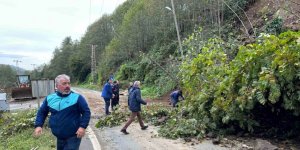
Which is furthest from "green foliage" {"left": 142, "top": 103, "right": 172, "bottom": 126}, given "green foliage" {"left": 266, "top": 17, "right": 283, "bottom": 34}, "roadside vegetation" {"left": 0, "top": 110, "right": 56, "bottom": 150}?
"green foliage" {"left": 266, "top": 17, "right": 283, "bottom": 34}

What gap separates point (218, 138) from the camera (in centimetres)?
1030

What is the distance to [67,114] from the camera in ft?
19.8

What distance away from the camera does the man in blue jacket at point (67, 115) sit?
6031 millimetres

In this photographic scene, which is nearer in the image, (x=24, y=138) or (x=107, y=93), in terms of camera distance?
(x=24, y=138)

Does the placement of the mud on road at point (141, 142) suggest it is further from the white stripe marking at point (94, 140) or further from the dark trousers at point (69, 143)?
the dark trousers at point (69, 143)

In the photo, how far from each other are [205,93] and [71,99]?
654cm

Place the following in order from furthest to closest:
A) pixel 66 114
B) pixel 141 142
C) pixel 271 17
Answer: pixel 271 17, pixel 141 142, pixel 66 114

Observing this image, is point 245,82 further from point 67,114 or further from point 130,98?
point 67,114

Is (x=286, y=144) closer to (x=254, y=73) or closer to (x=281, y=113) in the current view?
(x=281, y=113)

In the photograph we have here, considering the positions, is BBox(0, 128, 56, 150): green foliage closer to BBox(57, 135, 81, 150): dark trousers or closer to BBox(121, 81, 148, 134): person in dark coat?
BBox(121, 81, 148, 134): person in dark coat

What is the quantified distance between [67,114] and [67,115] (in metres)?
0.02

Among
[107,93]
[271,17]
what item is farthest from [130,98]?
[271,17]

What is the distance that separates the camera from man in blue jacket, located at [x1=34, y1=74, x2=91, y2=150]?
6031 mm

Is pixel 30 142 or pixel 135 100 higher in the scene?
pixel 135 100
